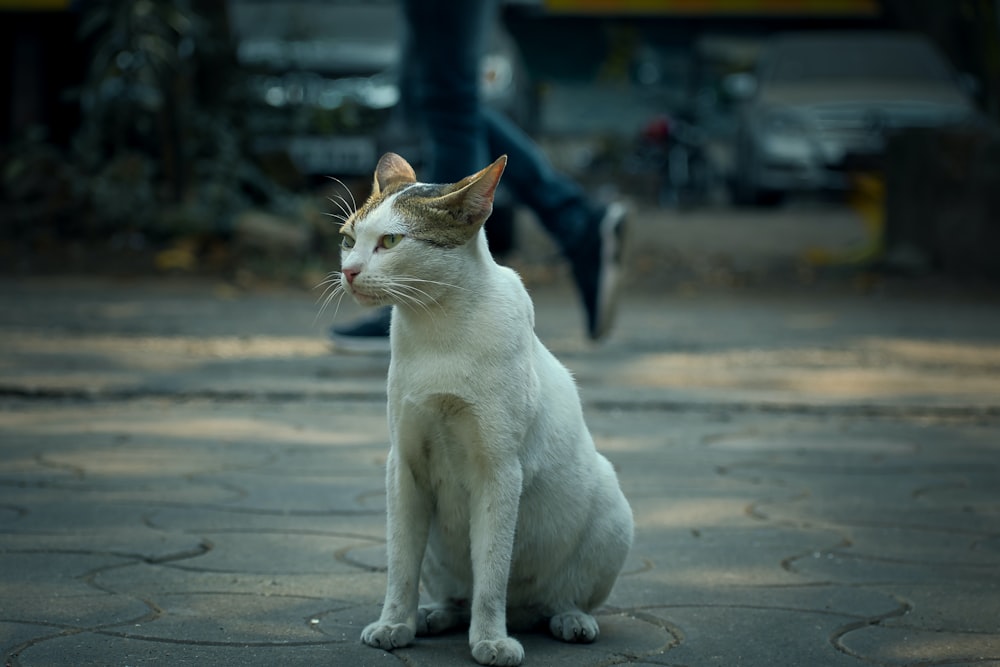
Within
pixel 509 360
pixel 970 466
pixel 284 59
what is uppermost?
pixel 284 59

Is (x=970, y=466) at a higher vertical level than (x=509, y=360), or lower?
lower

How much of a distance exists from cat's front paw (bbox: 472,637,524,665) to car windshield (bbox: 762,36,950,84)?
1317cm

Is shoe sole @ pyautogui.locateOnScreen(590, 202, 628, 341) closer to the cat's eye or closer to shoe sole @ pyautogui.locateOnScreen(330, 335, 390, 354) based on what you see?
shoe sole @ pyautogui.locateOnScreen(330, 335, 390, 354)

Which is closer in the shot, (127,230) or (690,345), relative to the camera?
(690,345)

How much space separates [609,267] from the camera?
5.72m

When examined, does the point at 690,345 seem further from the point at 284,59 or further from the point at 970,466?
the point at 284,59

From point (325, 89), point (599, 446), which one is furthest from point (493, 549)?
point (325, 89)

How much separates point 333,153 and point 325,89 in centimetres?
69

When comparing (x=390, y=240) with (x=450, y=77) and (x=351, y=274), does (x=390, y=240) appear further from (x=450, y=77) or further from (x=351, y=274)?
(x=450, y=77)

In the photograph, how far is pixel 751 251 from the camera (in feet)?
35.5

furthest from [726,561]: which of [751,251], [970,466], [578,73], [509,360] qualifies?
[578,73]

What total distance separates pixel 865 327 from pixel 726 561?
444 cm

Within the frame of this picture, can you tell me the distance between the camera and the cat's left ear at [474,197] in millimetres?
2383

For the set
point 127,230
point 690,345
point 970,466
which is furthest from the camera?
point 127,230
